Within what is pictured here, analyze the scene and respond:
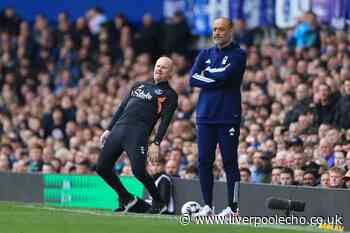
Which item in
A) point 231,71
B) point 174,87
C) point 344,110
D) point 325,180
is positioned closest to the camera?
point 231,71

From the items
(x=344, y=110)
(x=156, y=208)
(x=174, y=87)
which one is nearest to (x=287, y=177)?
(x=344, y=110)

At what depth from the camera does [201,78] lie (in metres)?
Result: 12.9

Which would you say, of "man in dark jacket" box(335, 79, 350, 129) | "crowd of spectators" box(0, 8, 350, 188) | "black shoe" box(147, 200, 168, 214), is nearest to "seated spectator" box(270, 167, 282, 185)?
"crowd of spectators" box(0, 8, 350, 188)

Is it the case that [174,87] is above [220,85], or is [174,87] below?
below

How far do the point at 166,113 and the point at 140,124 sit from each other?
12.7 inches

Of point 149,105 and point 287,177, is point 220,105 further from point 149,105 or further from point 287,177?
point 287,177

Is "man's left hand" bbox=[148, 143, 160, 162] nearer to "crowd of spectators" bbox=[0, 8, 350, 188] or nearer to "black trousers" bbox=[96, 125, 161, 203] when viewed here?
"black trousers" bbox=[96, 125, 161, 203]

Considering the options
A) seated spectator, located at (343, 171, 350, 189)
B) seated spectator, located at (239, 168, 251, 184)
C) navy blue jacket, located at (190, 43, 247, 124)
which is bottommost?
seated spectator, located at (239, 168, 251, 184)

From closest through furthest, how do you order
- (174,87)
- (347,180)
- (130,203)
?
(130,203), (347,180), (174,87)

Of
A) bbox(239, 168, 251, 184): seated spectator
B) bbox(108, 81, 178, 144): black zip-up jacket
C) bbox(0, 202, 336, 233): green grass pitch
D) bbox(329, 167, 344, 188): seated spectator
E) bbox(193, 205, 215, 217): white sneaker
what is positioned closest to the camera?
bbox(0, 202, 336, 233): green grass pitch

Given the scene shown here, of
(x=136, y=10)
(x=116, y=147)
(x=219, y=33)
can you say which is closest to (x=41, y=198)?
(x=116, y=147)

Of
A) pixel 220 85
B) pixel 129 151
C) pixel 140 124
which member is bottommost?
pixel 129 151

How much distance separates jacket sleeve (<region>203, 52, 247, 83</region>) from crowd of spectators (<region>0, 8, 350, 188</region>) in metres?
1.98

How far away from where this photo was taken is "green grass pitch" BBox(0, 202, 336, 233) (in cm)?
1112
